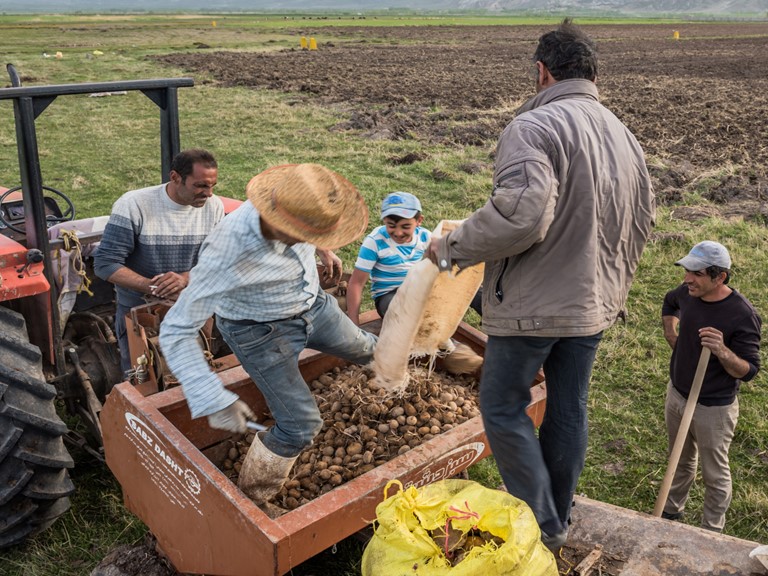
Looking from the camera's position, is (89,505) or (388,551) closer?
(388,551)

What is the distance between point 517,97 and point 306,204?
17.4 m

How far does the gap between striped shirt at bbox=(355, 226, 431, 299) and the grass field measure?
120 cm

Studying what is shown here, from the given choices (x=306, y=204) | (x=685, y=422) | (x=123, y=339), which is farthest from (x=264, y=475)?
(x=685, y=422)

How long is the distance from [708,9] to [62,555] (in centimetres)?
20880

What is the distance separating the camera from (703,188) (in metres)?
10.2

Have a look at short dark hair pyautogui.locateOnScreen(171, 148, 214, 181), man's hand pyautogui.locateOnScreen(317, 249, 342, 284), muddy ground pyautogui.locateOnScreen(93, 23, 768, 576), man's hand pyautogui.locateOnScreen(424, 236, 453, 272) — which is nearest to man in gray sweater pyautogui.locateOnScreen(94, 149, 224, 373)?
short dark hair pyautogui.locateOnScreen(171, 148, 214, 181)

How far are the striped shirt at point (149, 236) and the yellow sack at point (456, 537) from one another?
7.18 feet

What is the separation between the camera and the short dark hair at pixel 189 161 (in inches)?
150

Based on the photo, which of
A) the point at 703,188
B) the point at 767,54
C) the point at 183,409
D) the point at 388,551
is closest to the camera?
the point at 388,551

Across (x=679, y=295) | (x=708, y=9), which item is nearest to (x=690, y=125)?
(x=679, y=295)

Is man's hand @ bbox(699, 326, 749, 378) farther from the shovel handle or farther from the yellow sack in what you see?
the yellow sack

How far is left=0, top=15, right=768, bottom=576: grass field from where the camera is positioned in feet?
12.2

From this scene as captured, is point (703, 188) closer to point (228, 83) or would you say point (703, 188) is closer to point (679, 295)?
point (679, 295)

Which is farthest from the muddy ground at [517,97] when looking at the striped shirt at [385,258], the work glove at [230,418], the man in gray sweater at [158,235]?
the striped shirt at [385,258]
